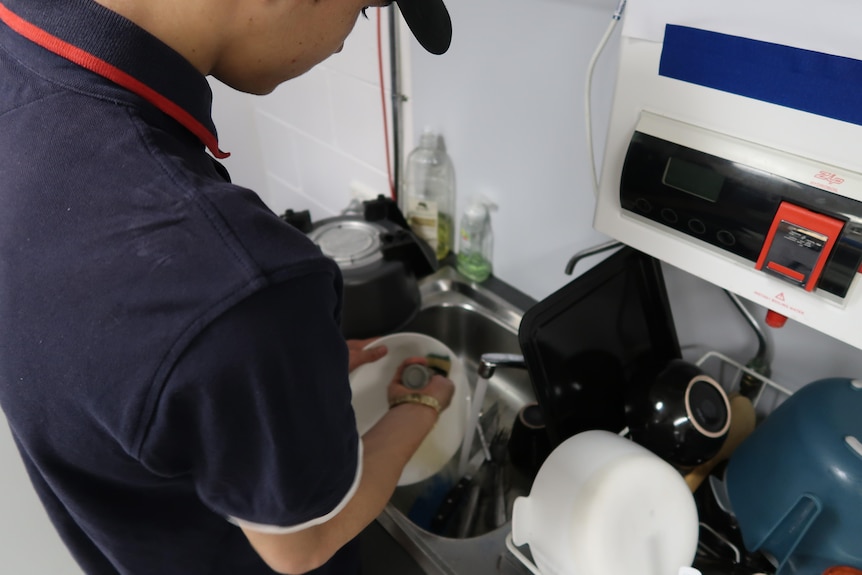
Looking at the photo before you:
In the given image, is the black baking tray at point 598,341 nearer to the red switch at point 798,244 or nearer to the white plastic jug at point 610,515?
the white plastic jug at point 610,515

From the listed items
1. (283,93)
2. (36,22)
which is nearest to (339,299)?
(36,22)

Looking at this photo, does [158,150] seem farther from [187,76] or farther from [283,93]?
[283,93]

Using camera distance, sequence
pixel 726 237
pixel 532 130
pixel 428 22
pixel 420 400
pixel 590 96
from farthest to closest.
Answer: pixel 532 130 → pixel 590 96 → pixel 420 400 → pixel 726 237 → pixel 428 22

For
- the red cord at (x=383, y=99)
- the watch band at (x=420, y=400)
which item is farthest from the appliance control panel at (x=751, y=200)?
the red cord at (x=383, y=99)

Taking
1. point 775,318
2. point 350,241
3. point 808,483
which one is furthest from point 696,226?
point 350,241

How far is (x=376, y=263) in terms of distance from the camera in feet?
3.56

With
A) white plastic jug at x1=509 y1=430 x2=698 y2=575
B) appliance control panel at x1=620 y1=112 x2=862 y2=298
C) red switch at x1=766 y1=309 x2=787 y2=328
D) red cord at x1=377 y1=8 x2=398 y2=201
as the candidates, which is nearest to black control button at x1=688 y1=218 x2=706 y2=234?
appliance control panel at x1=620 y1=112 x2=862 y2=298

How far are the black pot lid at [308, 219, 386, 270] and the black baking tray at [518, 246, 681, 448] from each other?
1.37ft

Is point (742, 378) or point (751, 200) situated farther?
point (742, 378)

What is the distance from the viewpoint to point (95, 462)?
1.59 ft

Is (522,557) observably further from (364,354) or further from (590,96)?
(590,96)

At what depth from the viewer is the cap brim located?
1.68 ft

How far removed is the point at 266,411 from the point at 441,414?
1.78 feet

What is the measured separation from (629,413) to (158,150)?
2.05 ft
